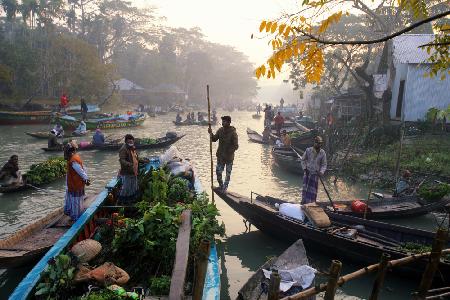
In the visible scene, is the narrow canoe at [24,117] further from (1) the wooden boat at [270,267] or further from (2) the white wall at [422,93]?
(1) the wooden boat at [270,267]

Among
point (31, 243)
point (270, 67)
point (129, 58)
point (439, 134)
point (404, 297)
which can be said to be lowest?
point (404, 297)

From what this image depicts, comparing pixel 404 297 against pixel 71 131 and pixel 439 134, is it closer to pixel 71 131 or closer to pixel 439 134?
pixel 439 134

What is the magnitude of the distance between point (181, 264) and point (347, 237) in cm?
473

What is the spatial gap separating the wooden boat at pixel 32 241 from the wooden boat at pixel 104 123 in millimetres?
18869

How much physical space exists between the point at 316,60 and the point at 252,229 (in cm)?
687

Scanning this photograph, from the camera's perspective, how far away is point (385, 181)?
1419cm

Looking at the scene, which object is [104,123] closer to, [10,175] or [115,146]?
[115,146]

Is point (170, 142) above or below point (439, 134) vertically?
below

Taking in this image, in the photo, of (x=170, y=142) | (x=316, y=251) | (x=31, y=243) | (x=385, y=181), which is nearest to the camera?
(x=31, y=243)

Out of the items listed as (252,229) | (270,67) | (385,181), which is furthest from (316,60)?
(385,181)

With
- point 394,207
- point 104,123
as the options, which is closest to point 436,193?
point 394,207

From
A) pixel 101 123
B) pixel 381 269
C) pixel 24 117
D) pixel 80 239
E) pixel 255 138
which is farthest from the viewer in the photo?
pixel 24 117

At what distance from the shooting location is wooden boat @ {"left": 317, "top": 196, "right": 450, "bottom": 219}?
9789 mm

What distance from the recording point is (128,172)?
7.94 metres
